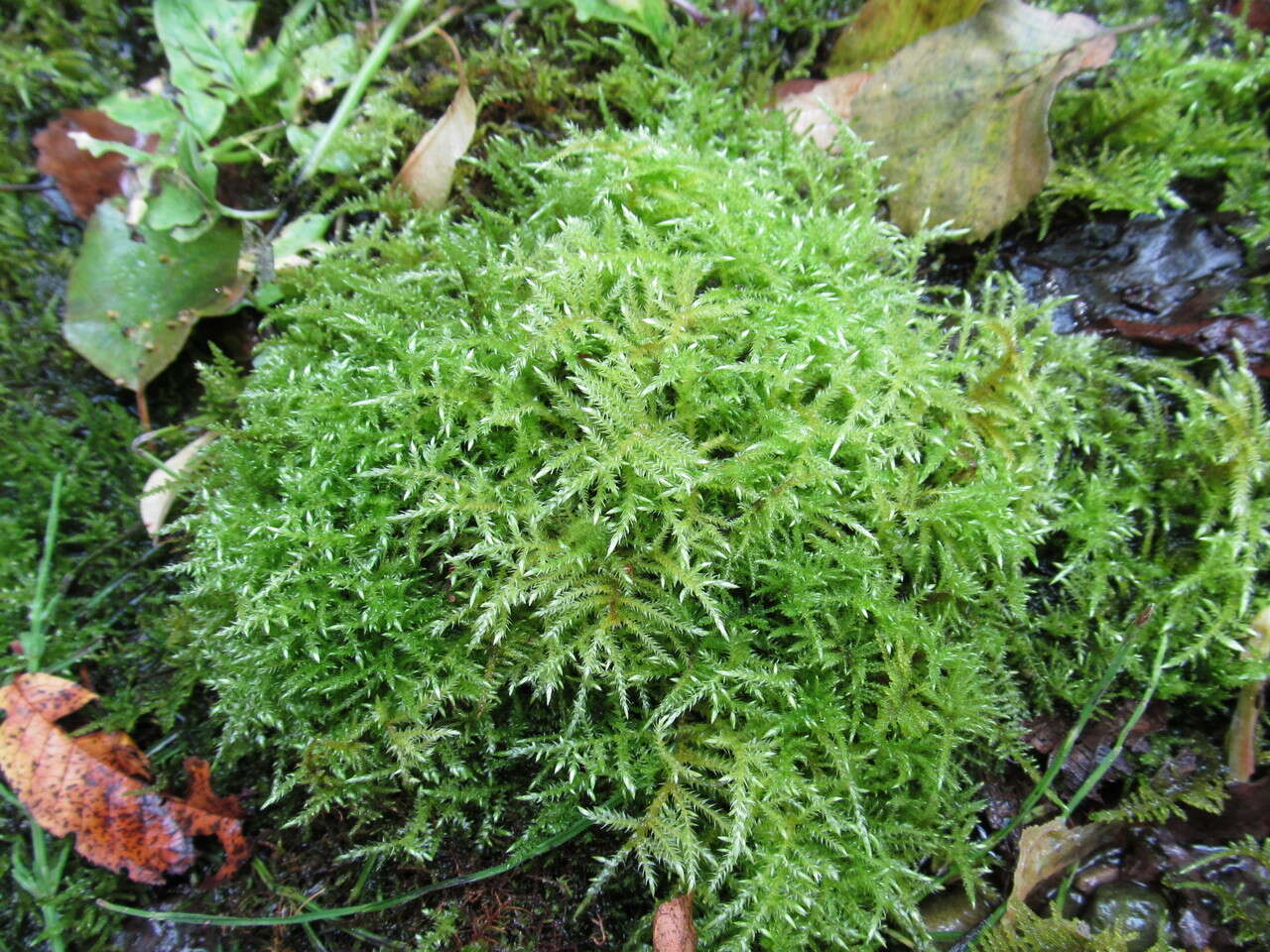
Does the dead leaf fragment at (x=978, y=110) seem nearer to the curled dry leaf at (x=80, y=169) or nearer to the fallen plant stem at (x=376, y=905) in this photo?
the fallen plant stem at (x=376, y=905)

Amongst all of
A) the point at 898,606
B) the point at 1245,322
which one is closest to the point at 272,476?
the point at 898,606

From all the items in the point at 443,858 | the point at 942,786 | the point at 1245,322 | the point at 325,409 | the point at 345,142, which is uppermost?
the point at 345,142

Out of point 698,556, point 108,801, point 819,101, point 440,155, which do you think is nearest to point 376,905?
point 108,801

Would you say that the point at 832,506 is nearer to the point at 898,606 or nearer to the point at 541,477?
the point at 898,606

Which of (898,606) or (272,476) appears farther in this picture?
(272,476)

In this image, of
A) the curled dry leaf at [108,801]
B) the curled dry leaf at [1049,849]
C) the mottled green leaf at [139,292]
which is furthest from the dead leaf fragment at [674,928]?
the mottled green leaf at [139,292]

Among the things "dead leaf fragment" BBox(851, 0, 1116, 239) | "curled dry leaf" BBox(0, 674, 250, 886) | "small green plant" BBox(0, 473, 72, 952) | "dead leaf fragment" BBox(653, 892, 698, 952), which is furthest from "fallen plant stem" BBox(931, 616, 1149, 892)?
"small green plant" BBox(0, 473, 72, 952)
